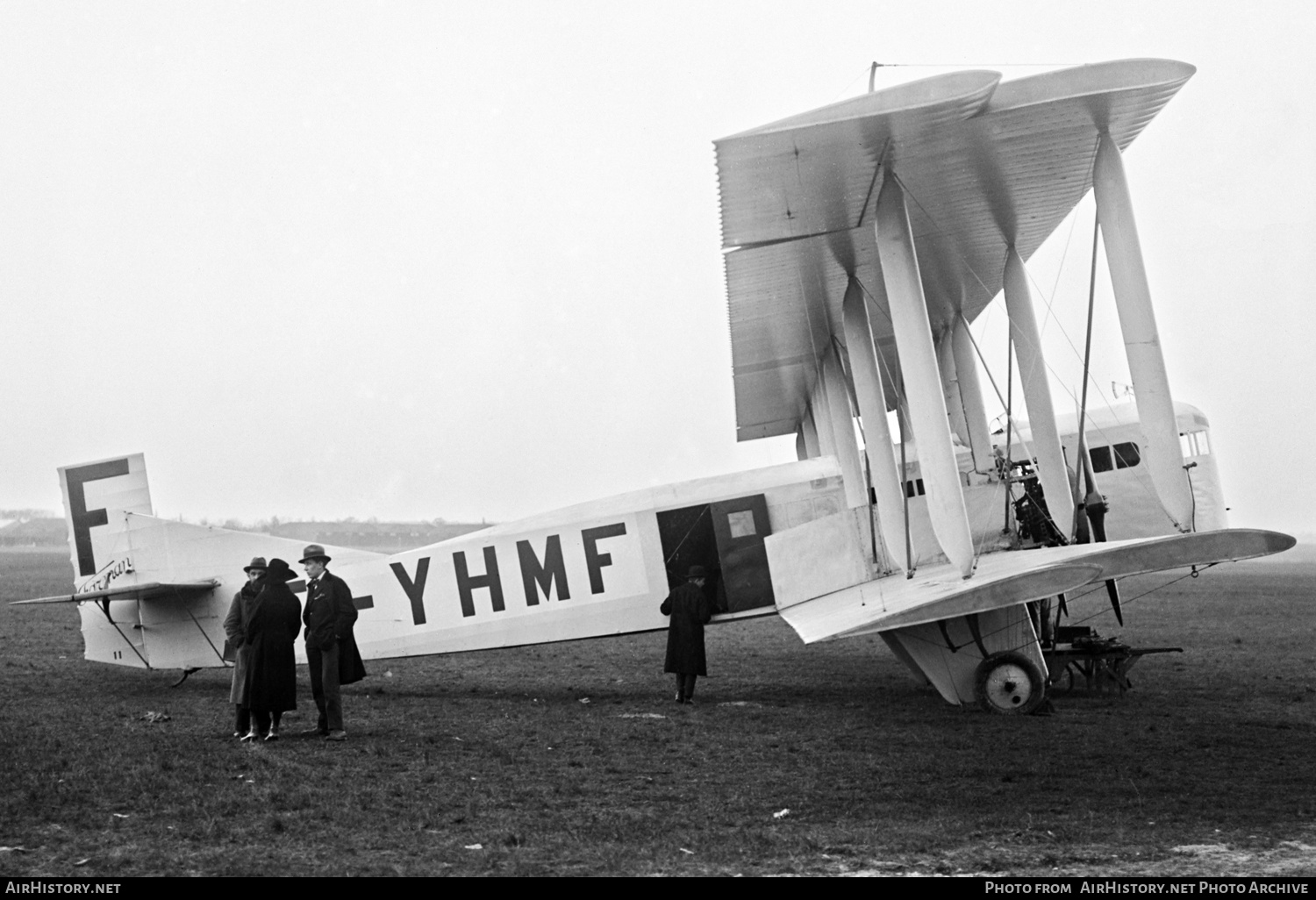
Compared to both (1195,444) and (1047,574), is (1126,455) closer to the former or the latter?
(1195,444)

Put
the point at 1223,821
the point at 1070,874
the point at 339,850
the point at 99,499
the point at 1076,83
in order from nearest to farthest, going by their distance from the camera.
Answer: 1. the point at 1070,874
2. the point at 339,850
3. the point at 1223,821
4. the point at 1076,83
5. the point at 99,499

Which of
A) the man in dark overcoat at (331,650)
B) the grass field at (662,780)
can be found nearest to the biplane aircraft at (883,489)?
the grass field at (662,780)

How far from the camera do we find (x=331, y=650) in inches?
349

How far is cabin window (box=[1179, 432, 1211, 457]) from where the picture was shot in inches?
526

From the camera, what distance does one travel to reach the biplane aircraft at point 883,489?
8602 millimetres

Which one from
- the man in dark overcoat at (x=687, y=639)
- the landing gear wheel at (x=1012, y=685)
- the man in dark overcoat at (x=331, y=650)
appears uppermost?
the man in dark overcoat at (x=331, y=650)

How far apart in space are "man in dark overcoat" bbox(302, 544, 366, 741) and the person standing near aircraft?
50 centimetres

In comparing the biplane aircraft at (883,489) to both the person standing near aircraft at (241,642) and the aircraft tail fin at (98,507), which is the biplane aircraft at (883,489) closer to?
the aircraft tail fin at (98,507)

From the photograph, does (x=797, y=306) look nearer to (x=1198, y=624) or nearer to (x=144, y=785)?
(x=144, y=785)

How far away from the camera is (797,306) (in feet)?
44.1

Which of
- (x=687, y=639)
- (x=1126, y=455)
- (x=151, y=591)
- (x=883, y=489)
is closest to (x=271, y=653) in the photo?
(x=687, y=639)

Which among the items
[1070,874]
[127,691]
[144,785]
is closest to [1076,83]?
[1070,874]

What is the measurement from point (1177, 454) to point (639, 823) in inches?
222

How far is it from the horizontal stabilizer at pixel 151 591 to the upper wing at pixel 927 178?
7.02m
